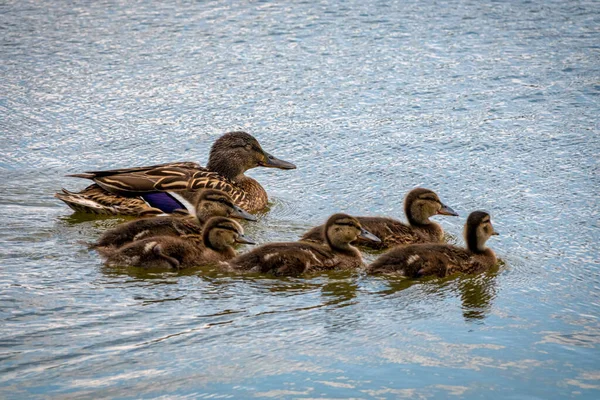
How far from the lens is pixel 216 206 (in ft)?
22.5

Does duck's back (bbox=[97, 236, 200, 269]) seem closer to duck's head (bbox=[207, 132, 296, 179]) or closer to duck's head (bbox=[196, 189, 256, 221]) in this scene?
duck's head (bbox=[196, 189, 256, 221])

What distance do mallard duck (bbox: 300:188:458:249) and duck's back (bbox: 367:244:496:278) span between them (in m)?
0.51

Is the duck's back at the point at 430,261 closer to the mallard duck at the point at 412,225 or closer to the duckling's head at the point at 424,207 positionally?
the mallard duck at the point at 412,225

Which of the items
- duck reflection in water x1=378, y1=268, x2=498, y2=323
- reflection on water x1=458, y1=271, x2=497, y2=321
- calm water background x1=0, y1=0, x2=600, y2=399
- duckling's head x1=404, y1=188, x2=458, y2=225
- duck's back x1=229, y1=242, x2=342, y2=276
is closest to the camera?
calm water background x1=0, y1=0, x2=600, y2=399

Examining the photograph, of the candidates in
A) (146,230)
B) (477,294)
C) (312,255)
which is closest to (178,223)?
(146,230)

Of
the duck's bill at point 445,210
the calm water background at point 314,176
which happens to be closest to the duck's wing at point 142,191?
the calm water background at point 314,176

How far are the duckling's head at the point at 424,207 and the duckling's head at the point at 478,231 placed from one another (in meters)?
0.49

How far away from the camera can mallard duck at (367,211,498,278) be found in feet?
19.5

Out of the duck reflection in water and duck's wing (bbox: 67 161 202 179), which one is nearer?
the duck reflection in water

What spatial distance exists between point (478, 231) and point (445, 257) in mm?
321

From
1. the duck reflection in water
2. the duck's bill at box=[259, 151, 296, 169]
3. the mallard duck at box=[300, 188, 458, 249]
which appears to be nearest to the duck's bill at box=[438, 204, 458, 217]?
the mallard duck at box=[300, 188, 458, 249]

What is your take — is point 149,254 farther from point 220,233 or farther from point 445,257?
point 445,257

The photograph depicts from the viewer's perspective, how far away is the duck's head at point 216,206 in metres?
6.85

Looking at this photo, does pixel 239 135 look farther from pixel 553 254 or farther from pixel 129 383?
pixel 129 383
